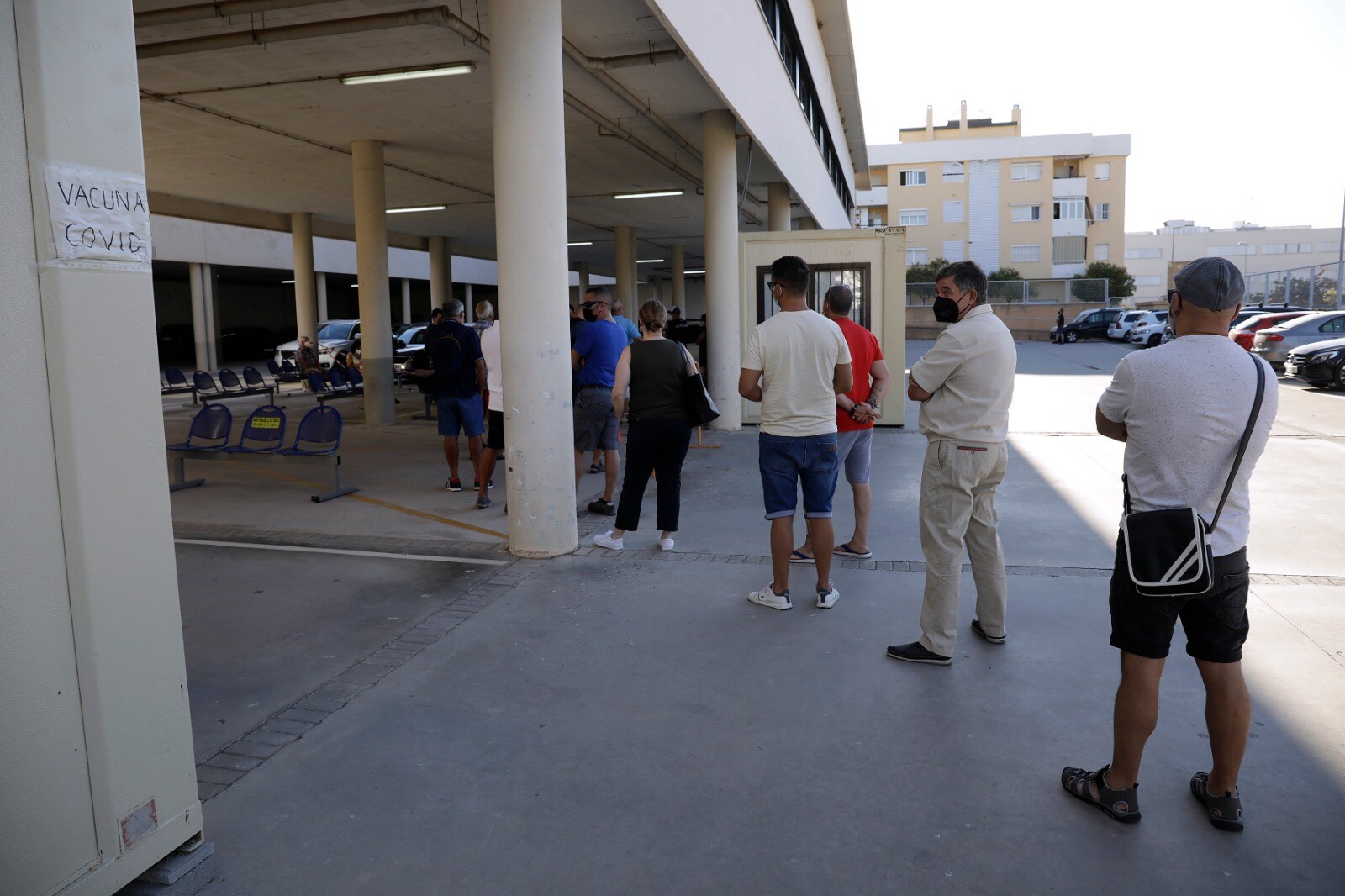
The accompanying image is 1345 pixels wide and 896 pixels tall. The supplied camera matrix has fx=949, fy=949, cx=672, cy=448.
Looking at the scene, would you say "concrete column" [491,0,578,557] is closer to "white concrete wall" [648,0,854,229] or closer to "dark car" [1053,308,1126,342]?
"white concrete wall" [648,0,854,229]

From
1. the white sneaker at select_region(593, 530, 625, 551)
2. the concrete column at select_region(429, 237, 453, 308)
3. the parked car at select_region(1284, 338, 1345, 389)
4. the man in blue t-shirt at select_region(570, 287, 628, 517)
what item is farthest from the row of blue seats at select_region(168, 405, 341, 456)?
the concrete column at select_region(429, 237, 453, 308)

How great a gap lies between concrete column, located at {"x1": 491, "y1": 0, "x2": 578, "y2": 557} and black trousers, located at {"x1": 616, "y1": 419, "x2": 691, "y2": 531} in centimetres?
47

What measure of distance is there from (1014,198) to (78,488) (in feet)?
236

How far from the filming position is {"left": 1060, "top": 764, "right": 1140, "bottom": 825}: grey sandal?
3.23 m

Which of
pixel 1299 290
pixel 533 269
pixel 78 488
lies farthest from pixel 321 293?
pixel 1299 290

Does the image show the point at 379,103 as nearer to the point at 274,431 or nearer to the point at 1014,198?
the point at 274,431

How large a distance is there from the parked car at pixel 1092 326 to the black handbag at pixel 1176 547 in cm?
4242

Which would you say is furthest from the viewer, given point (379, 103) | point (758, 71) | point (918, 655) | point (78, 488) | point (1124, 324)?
point (1124, 324)

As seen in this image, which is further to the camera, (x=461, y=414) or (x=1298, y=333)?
(x=1298, y=333)

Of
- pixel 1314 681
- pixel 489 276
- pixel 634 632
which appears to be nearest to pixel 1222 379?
pixel 1314 681

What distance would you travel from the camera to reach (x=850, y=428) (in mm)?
6418

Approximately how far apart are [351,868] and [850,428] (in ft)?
14.2

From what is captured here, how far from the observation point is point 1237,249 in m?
97.4

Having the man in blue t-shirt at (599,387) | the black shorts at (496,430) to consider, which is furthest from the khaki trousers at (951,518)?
the black shorts at (496,430)
